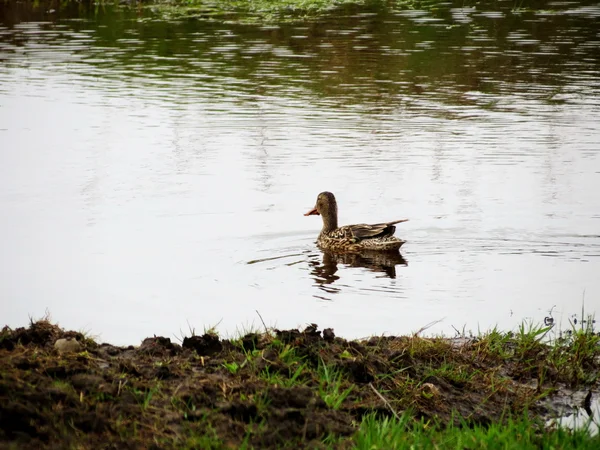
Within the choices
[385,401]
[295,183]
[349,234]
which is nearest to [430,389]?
[385,401]

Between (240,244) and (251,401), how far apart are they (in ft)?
16.6

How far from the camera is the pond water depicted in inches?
352

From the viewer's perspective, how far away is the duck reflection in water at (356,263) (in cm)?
1015

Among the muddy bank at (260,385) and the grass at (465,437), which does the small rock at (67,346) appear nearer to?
the muddy bank at (260,385)

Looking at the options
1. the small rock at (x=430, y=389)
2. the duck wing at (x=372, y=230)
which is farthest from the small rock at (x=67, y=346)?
the duck wing at (x=372, y=230)

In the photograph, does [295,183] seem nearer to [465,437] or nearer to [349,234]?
[349,234]

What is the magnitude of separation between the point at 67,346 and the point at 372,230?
4937 mm

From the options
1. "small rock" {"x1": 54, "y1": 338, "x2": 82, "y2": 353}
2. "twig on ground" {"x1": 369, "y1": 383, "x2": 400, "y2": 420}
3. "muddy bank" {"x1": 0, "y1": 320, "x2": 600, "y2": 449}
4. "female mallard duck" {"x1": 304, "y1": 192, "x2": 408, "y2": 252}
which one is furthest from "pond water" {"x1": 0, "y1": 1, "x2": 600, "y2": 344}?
"twig on ground" {"x1": 369, "y1": 383, "x2": 400, "y2": 420}

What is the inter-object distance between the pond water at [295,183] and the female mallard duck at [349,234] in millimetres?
214

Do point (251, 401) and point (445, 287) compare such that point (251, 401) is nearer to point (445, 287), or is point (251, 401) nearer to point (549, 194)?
point (445, 287)

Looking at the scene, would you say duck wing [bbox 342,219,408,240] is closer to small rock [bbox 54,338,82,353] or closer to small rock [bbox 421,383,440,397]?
small rock [bbox 421,383,440,397]

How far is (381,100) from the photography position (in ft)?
65.2

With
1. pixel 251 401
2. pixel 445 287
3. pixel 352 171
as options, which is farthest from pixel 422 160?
pixel 251 401

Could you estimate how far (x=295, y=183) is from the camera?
13.5 m
